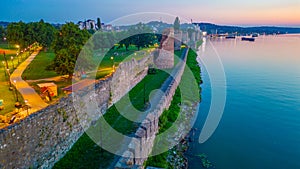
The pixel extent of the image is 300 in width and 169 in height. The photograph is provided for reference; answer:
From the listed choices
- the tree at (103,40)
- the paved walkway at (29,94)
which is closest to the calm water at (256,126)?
the paved walkway at (29,94)

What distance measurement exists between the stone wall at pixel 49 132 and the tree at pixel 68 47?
8.63 metres

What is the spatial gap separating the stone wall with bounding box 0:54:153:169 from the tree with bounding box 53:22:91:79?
8.63 m

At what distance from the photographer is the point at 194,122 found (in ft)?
59.1

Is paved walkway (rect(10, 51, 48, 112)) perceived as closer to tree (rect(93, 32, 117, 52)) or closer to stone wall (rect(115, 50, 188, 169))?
stone wall (rect(115, 50, 188, 169))

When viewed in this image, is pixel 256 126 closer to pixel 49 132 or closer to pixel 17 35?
pixel 49 132

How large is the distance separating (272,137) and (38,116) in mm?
14952

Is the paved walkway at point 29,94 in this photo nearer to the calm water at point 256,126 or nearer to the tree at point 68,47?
the tree at point 68,47

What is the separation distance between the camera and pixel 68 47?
25.6 m

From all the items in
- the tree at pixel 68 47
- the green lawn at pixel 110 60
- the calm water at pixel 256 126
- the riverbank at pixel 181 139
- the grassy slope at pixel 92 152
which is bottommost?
the calm water at pixel 256 126

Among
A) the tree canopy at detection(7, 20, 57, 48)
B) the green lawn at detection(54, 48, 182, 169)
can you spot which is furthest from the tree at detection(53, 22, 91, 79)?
the tree canopy at detection(7, 20, 57, 48)

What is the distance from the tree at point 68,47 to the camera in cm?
2106

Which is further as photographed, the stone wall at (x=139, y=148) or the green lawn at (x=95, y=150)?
the green lawn at (x=95, y=150)

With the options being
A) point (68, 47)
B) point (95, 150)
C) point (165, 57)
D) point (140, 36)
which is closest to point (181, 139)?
point (95, 150)

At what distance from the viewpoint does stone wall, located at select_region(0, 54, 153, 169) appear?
6.89 meters
